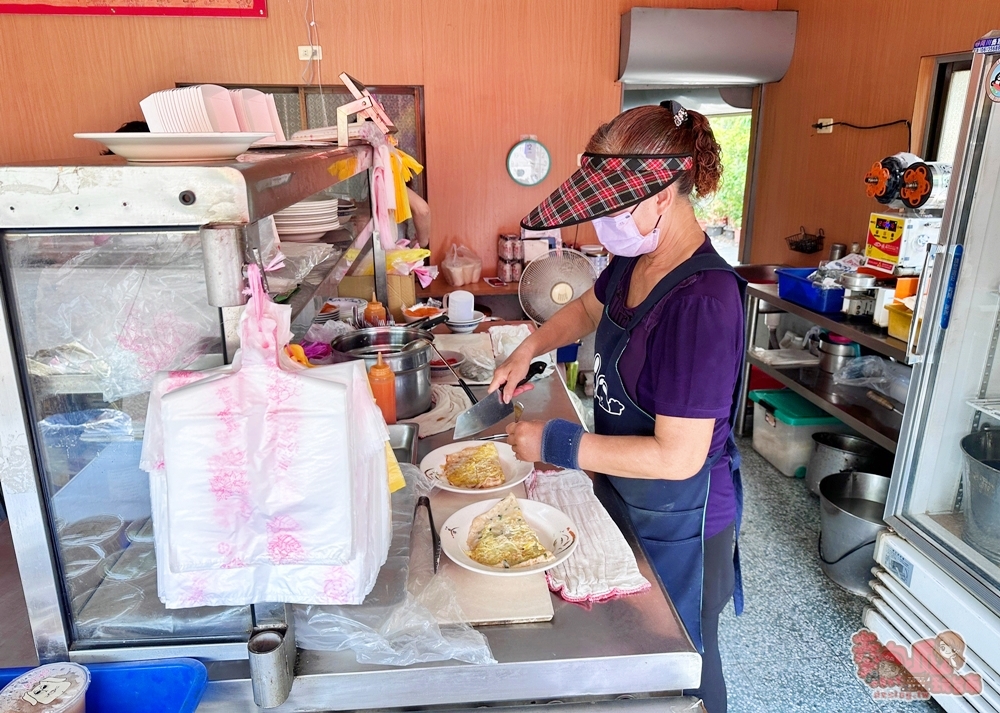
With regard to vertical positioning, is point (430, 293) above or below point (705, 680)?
above

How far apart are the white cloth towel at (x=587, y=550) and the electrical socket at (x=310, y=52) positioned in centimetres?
410

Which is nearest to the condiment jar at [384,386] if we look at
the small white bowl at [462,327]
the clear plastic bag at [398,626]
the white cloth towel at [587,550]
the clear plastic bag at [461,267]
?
the white cloth towel at [587,550]

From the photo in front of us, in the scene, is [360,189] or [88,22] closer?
[360,189]

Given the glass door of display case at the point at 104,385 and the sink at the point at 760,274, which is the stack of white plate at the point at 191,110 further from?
the sink at the point at 760,274

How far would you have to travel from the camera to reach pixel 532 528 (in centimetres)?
156

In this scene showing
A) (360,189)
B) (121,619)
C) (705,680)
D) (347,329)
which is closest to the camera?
(121,619)

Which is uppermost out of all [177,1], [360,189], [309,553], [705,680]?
[177,1]

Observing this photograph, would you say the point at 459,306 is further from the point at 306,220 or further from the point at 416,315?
the point at 306,220

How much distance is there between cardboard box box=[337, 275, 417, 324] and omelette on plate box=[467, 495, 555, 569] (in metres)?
1.88

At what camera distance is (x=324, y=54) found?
4.84 meters

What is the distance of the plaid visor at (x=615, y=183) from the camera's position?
1.47 m

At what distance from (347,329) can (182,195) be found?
1.74 m

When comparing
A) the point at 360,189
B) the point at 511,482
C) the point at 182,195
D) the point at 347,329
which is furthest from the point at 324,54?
the point at 182,195

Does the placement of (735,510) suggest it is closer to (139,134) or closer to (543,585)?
(543,585)
